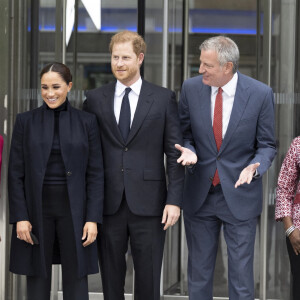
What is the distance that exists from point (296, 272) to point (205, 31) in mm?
2127

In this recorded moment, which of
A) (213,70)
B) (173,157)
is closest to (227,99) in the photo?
(213,70)

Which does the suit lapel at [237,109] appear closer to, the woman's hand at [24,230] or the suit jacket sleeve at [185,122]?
the suit jacket sleeve at [185,122]

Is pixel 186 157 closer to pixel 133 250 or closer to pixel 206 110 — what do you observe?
pixel 206 110

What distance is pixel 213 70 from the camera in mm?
4246

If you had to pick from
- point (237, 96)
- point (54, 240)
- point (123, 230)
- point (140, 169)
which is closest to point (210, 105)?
point (237, 96)

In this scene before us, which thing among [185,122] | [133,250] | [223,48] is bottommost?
[133,250]

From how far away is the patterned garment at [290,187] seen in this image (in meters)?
4.43

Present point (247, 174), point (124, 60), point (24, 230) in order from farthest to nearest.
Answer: point (124, 60) < point (24, 230) < point (247, 174)

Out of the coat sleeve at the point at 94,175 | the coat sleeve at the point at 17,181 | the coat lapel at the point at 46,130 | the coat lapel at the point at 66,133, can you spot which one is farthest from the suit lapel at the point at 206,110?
the coat sleeve at the point at 17,181

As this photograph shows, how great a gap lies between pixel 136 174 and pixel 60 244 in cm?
59

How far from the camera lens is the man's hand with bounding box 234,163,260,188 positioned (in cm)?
400

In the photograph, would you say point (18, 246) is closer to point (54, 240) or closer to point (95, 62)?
point (54, 240)

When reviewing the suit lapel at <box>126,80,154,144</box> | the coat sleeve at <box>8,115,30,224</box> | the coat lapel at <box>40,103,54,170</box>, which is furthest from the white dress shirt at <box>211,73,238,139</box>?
the coat sleeve at <box>8,115,30,224</box>

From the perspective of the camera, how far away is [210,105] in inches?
170
